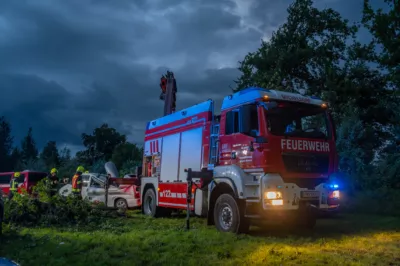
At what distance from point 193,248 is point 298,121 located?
4.05 metres

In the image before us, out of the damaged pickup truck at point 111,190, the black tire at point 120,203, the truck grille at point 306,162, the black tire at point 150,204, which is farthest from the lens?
the black tire at point 120,203

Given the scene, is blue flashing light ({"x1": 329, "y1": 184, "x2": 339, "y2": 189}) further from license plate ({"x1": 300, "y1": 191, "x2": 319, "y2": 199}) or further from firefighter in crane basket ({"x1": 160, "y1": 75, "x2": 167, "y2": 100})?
firefighter in crane basket ({"x1": 160, "y1": 75, "x2": 167, "y2": 100})

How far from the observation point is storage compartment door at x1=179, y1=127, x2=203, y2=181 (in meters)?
10.9

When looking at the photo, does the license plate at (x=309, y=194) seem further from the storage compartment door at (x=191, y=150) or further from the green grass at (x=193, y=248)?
the storage compartment door at (x=191, y=150)

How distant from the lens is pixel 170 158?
41.0 feet

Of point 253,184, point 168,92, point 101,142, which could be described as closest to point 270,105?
point 253,184

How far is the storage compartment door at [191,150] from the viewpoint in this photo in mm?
10922

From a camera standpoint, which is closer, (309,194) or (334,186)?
(309,194)

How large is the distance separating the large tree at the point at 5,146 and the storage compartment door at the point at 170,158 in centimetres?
5650

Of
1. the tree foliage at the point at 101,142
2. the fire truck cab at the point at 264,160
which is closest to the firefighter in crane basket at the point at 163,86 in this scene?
the fire truck cab at the point at 264,160

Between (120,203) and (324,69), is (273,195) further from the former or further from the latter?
(324,69)

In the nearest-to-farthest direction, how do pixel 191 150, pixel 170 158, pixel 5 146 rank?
pixel 191 150 → pixel 170 158 → pixel 5 146

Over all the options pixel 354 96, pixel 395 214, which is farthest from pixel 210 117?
pixel 354 96

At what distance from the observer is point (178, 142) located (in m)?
12.2
